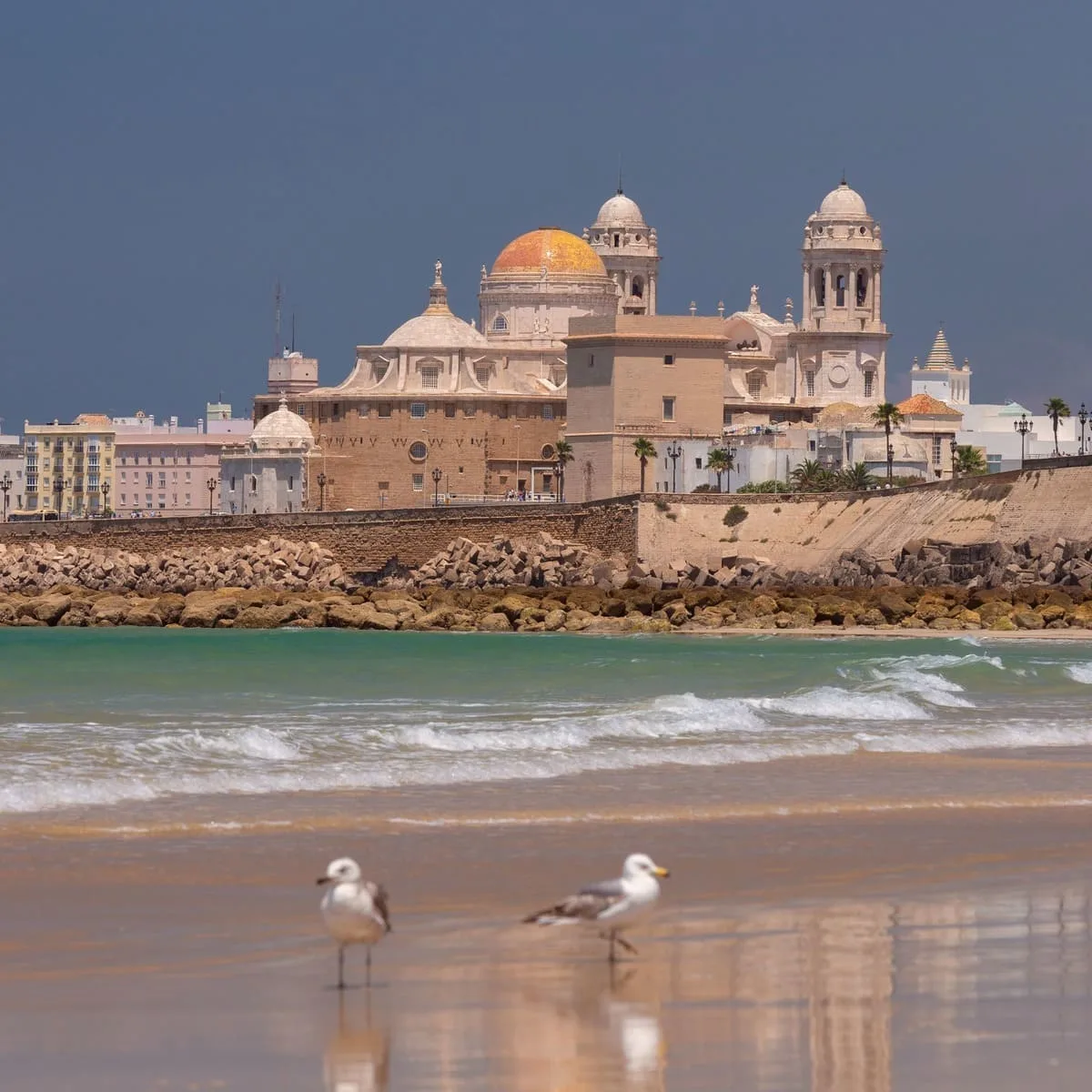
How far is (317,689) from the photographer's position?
96.1ft

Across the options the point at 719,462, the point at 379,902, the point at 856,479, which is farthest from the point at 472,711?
the point at 719,462

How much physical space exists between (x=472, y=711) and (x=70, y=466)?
333 ft

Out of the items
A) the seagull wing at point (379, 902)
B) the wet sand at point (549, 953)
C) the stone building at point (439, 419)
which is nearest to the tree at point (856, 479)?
the stone building at point (439, 419)

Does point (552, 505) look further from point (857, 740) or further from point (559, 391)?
point (857, 740)

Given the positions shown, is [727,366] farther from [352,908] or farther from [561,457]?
[352,908]

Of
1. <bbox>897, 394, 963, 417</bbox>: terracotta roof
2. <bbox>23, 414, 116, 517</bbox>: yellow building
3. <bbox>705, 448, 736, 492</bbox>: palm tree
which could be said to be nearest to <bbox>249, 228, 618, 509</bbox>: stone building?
<bbox>705, 448, 736, 492</bbox>: palm tree

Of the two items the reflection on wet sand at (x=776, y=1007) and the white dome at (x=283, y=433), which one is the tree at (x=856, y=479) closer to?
the white dome at (x=283, y=433)

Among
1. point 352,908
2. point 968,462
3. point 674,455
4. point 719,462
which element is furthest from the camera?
point 968,462

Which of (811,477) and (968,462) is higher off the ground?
(968,462)

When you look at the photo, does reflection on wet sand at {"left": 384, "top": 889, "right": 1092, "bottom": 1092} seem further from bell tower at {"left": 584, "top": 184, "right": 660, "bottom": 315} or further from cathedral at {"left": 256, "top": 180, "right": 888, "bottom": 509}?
bell tower at {"left": 584, "top": 184, "right": 660, "bottom": 315}

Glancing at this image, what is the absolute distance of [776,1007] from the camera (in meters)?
9.59

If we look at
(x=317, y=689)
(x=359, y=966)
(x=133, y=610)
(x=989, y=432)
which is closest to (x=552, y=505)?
(x=133, y=610)

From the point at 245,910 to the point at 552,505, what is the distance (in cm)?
5724

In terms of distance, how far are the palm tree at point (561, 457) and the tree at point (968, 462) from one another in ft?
42.3
